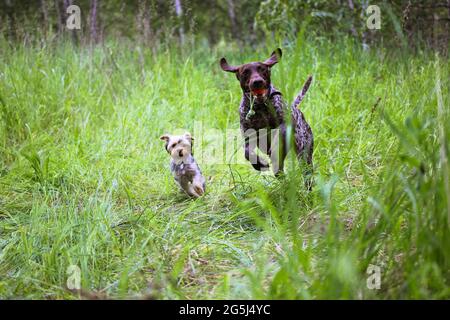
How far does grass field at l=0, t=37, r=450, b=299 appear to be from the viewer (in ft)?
7.18

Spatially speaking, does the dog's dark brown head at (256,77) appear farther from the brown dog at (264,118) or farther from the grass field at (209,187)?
the grass field at (209,187)

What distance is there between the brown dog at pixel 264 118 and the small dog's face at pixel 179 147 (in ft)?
1.72

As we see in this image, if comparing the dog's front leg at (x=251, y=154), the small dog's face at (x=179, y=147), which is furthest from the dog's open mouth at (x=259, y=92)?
the small dog's face at (x=179, y=147)

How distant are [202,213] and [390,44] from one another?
206 inches

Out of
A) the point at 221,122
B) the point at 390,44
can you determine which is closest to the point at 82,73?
the point at 221,122

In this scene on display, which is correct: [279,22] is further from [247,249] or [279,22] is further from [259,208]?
[247,249]

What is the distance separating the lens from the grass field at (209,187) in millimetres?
2188

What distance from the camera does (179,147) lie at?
165 inches

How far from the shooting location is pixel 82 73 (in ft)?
21.6
